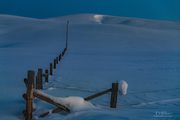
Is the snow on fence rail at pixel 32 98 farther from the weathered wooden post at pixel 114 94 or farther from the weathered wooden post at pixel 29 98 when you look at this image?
the weathered wooden post at pixel 114 94

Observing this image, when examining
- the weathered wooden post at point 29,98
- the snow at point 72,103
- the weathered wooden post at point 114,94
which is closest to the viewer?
the weathered wooden post at point 29,98

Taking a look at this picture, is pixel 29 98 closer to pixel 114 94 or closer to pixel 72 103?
pixel 72 103

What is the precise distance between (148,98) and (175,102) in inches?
56.6

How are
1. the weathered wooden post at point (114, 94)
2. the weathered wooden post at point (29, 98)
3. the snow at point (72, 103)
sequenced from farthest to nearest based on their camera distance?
the weathered wooden post at point (114, 94), the snow at point (72, 103), the weathered wooden post at point (29, 98)

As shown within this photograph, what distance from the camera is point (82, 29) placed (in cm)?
7194

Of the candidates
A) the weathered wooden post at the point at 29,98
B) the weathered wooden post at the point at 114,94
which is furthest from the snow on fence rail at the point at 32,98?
the weathered wooden post at the point at 114,94

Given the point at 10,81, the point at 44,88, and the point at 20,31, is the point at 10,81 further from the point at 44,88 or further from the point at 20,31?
the point at 20,31

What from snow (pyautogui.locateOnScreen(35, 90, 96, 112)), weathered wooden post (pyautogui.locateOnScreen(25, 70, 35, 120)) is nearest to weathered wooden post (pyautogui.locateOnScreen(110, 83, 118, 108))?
snow (pyautogui.locateOnScreen(35, 90, 96, 112))

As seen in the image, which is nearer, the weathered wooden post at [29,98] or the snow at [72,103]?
the weathered wooden post at [29,98]

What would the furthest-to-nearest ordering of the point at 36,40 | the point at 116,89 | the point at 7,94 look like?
the point at 36,40
the point at 7,94
the point at 116,89

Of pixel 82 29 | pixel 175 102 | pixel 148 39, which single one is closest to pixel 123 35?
pixel 148 39

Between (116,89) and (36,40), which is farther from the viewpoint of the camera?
(36,40)

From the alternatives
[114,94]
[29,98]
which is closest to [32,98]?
[29,98]

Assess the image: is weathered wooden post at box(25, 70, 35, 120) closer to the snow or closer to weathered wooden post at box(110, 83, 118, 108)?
the snow
